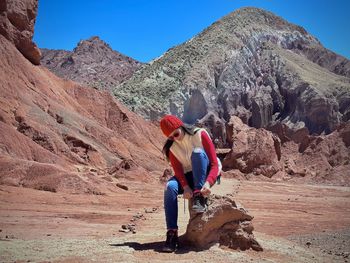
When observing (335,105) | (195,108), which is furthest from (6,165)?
(335,105)

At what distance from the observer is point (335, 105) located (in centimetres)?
5791

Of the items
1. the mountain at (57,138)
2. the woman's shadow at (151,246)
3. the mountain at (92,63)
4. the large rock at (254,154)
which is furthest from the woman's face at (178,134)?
the mountain at (92,63)

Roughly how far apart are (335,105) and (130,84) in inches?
1093

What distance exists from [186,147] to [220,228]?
3.81ft

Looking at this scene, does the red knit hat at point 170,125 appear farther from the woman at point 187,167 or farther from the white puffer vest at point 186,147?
the white puffer vest at point 186,147

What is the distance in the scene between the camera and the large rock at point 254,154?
33.1 meters

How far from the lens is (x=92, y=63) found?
103 m

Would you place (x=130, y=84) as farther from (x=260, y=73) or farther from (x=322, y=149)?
(x=322, y=149)

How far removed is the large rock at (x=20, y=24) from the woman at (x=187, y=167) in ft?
82.5

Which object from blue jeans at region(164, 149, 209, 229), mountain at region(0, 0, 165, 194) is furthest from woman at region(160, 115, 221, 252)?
mountain at region(0, 0, 165, 194)

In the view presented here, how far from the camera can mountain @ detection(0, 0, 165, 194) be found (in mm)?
14016

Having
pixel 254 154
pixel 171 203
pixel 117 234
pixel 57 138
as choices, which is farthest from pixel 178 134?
pixel 254 154

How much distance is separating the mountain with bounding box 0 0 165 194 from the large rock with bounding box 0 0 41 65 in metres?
0.14

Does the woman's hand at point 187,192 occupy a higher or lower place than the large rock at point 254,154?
lower
